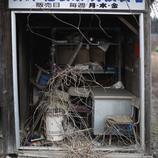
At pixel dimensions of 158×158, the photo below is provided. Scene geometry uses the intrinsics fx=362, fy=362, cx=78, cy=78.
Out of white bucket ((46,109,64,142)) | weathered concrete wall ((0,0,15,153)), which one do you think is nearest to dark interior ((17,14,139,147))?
white bucket ((46,109,64,142))

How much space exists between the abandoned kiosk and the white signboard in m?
0.02

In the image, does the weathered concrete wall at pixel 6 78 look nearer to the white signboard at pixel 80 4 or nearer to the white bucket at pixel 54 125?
the white signboard at pixel 80 4

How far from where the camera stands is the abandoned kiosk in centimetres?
593

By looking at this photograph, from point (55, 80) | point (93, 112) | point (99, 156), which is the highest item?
point (55, 80)

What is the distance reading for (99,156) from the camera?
5.55 meters

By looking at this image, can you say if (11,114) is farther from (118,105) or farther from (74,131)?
(118,105)

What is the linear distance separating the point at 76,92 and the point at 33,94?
1.43m

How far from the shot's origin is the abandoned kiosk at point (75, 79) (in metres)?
5.93

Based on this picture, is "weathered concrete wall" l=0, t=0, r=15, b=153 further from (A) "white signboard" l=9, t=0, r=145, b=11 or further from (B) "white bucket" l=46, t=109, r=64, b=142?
(B) "white bucket" l=46, t=109, r=64, b=142

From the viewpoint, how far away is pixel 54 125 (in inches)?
267

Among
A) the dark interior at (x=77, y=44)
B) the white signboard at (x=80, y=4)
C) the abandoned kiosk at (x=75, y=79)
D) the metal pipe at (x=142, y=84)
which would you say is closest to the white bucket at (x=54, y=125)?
the abandoned kiosk at (x=75, y=79)

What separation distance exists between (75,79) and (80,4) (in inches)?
48.2

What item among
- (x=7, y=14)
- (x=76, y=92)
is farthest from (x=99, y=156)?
(x=7, y=14)

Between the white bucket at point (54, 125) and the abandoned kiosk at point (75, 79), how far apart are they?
0.02 meters
